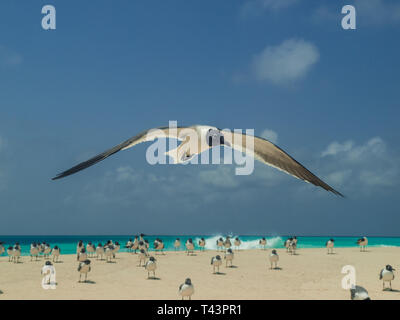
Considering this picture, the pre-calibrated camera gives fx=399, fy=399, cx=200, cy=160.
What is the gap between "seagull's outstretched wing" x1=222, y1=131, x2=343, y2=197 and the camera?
5.96 meters

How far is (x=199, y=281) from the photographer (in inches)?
555

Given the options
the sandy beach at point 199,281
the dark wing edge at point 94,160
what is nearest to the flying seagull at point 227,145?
the dark wing edge at point 94,160

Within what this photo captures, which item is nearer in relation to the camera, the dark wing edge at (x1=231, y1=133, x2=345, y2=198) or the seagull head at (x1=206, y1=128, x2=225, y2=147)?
the dark wing edge at (x1=231, y1=133, x2=345, y2=198)

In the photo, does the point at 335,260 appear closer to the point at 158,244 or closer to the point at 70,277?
the point at 158,244

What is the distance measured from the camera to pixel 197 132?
20.1ft

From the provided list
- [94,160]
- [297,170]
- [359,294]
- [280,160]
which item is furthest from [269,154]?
[359,294]

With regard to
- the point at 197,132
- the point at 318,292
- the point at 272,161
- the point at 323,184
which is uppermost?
the point at 197,132

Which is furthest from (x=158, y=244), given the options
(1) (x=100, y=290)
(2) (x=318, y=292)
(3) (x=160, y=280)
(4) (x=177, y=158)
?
(4) (x=177, y=158)

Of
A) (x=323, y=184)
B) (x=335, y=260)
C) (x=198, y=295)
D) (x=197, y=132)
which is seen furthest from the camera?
(x=335, y=260)

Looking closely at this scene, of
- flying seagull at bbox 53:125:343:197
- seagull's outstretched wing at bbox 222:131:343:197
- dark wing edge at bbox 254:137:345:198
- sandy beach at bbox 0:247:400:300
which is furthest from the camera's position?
sandy beach at bbox 0:247:400:300

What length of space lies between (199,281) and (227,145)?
876 cm

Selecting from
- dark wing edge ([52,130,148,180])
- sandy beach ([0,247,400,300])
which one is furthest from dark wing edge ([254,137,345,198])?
sandy beach ([0,247,400,300])

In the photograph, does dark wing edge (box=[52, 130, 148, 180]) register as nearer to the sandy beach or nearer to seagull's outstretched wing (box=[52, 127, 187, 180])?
seagull's outstretched wing (box=[52, 127, 187, 180])

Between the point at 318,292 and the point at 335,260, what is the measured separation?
32.6ft
